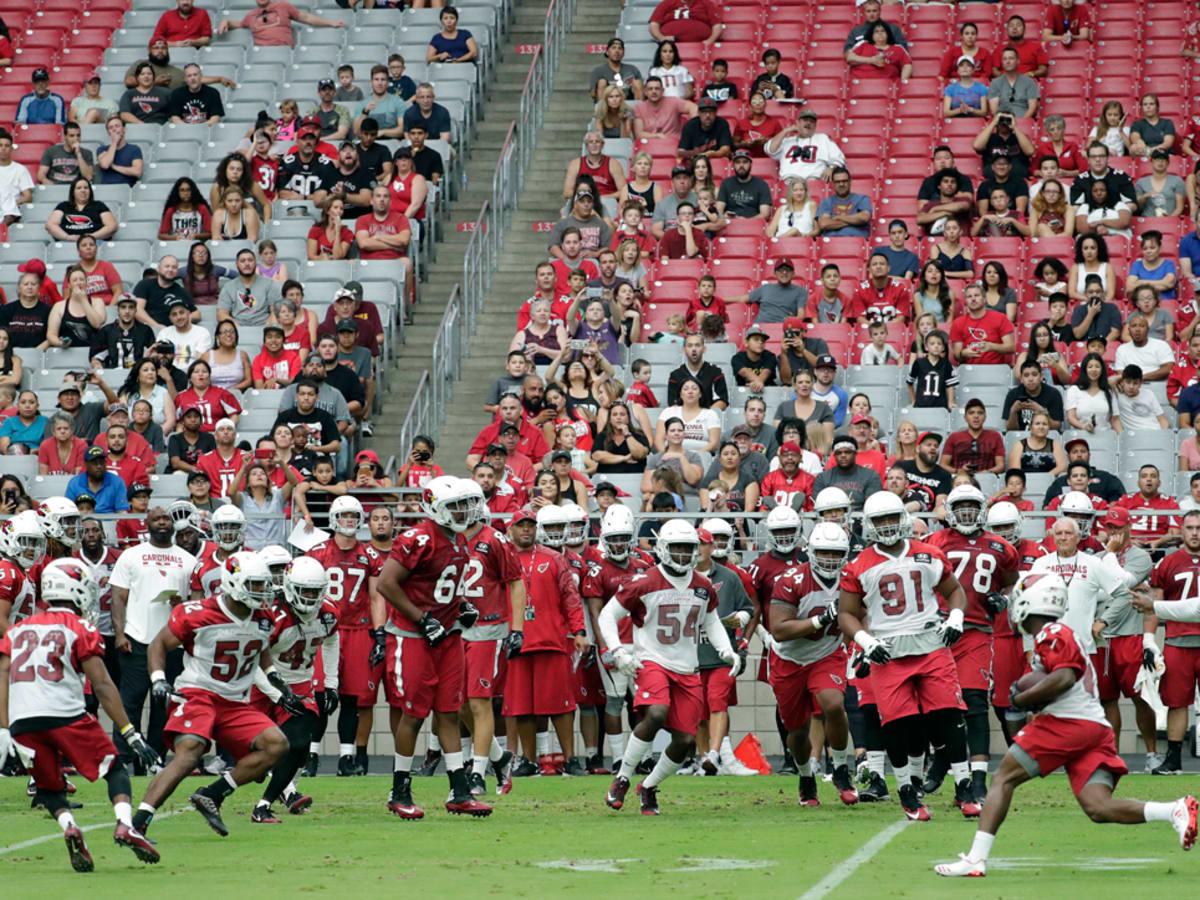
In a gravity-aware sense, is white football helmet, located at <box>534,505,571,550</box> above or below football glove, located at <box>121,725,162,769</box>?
above

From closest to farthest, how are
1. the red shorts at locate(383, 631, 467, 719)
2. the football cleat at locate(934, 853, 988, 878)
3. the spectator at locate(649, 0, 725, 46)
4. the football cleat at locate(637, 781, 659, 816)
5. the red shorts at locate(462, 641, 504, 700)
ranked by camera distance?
the football cleat at locate(934, 853, 988, 878), the red shorts at locate(383, 631, 467, 719), the football cleat at locate(637, 781, 659, 816), the red shorts at locate(462, 641, 504, 700), the spectator at locate(649, 0, 725, 46)

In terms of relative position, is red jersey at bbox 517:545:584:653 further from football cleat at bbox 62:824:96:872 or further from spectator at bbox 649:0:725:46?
spectator at bbox 649:0:725:46

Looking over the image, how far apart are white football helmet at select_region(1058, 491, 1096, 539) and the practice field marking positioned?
3378mm

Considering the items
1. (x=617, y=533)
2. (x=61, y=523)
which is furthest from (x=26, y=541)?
(x=617, y=533)

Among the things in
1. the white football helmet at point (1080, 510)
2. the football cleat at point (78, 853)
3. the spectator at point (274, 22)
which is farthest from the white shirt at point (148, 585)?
the spectator at point (274, 22)

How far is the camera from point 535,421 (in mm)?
16562

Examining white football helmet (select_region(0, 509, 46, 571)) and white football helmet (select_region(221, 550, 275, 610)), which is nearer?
white football helmet (select_region(221, 550, 275, 610))

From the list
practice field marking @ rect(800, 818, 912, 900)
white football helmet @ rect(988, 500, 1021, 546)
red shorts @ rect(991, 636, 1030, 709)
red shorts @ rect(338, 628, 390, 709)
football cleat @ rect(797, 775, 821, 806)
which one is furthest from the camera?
red shorts @ rect(338, 628, 390, 709)

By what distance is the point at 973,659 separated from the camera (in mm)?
11797

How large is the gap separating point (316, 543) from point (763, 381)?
432 centimetres

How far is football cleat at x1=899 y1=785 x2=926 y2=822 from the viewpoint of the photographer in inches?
412

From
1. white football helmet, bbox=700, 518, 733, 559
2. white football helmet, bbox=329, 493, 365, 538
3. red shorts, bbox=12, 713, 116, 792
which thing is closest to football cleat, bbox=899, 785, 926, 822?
white football helmet, bbox=700, 518, 733, 559

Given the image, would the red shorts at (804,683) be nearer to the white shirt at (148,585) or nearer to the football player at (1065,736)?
the football player at (1065,736)

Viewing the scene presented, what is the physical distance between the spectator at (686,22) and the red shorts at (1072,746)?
14798 mm
